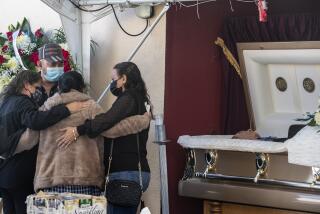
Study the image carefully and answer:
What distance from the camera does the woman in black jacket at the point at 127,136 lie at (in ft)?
11.4

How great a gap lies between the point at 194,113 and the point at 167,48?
545 mm

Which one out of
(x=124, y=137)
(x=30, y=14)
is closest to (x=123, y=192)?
(x=124, y=137)

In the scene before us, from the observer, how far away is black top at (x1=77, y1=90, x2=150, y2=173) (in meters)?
3.48

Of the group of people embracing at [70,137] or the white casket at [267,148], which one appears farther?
the white casket at [267,148]

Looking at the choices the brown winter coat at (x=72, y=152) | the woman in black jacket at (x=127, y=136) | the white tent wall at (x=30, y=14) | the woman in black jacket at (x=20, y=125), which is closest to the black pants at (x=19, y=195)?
the woman in black jacket at (x=20, y=125)

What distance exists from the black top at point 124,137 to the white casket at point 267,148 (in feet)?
1.76

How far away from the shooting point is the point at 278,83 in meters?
4.44

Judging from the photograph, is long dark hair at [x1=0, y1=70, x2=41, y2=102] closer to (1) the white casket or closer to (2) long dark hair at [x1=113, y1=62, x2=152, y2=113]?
(2) long dark hair at [x1=113, y1=62, x2=152, y2=113]

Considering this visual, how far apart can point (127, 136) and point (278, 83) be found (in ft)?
4.54

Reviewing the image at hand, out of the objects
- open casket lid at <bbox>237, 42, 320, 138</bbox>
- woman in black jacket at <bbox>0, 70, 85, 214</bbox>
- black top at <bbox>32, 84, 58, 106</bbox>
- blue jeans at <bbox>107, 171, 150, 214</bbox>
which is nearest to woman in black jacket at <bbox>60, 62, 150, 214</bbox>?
blue jeans at <bbox>107, 171, 150, 214</bbox>

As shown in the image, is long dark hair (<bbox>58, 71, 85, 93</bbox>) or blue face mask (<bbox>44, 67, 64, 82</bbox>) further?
blue face mask (<bbox>44, 67, 64, 82</bbox>)

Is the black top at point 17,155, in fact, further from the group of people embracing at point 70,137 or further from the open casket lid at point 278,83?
the open casket lid at point 278,83

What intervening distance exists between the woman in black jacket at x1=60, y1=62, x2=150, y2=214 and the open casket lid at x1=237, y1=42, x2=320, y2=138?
1018 mm

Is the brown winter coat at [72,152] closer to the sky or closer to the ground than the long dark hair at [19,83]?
closer to the ground
